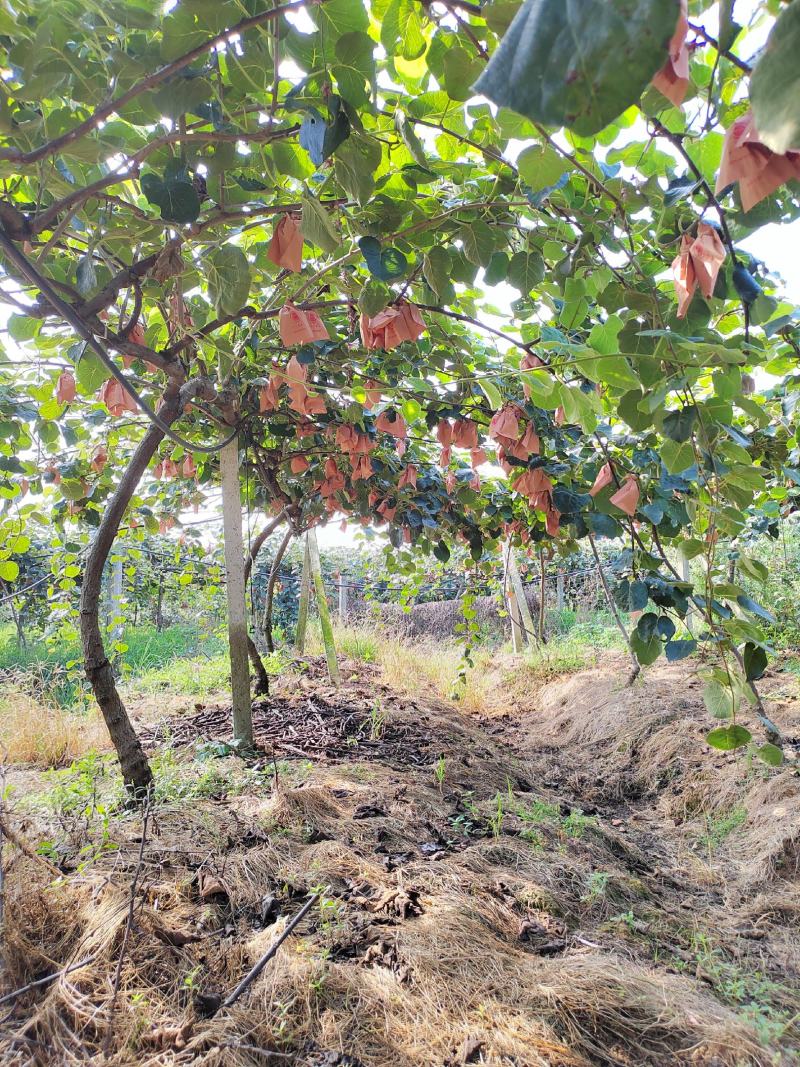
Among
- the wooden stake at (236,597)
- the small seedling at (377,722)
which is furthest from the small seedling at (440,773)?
the wooden stake at (236,597)

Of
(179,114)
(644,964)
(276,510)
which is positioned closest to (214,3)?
(179,114)

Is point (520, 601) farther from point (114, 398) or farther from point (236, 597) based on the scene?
point (114, 398)

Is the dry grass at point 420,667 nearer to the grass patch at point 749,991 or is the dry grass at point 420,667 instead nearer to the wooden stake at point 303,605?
the wooden stake at point 303,605

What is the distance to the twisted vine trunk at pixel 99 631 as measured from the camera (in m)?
1.71

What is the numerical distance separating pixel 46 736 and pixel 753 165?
3.23 meters

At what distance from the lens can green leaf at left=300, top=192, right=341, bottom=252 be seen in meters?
0.80

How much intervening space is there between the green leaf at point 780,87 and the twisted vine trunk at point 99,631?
5.44 ft

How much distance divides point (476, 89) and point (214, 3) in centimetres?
46

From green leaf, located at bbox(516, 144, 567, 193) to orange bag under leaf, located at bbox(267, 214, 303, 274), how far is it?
15.1 inches

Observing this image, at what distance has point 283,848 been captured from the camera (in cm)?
156

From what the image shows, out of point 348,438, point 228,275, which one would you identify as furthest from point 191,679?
point 228,275

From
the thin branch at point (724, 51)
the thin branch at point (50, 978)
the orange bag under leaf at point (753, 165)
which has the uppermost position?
the thin branch at point (724, 51)

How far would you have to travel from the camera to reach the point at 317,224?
817 mm

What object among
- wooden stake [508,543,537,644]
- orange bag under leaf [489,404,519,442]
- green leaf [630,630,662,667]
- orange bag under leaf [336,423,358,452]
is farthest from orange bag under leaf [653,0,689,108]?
wooden stake [508,543,537,644]
